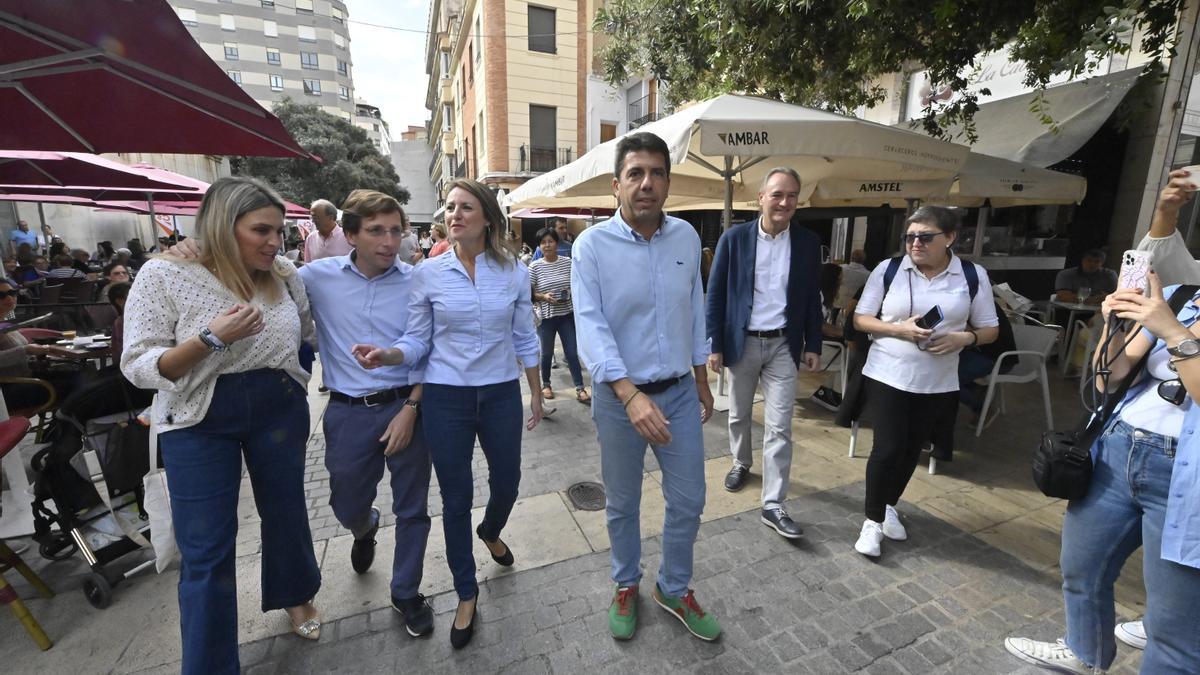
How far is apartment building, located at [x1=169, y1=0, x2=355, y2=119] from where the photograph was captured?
51125 mm

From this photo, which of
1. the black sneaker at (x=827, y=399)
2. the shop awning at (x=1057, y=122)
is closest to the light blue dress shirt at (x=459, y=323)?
the black sneaker at (x=827, y=399)

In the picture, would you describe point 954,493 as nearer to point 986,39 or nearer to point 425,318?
point 425,318

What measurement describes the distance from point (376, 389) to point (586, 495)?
1.90 meters

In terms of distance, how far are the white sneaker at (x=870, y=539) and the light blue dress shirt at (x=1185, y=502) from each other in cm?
148

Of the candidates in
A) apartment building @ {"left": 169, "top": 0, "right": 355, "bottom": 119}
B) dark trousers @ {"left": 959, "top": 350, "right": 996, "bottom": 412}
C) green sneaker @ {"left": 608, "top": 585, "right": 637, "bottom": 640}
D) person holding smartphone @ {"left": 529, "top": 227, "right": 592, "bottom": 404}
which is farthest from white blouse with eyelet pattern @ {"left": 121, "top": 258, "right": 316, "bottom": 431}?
apartment building @ {"left": 169, "top": 0, "right": 355, "bottom": 119}

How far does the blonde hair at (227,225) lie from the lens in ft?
6.34

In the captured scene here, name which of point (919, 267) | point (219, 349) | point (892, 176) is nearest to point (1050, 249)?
point (892, 176)

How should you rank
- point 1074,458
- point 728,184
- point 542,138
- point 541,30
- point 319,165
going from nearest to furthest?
1. point 1074,458
2. point 728,184
3. point 541,30
4. point 542,138
5. point 319,165

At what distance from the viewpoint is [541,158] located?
22.4m

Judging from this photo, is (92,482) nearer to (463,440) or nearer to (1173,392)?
(463,440)

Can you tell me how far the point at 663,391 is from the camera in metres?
2.24

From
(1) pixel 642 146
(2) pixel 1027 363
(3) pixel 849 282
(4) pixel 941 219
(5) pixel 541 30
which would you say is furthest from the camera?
(5) pixel 541 30

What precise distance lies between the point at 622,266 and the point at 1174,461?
189 cm

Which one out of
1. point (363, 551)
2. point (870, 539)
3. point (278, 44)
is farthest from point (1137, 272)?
point (278, 44)
